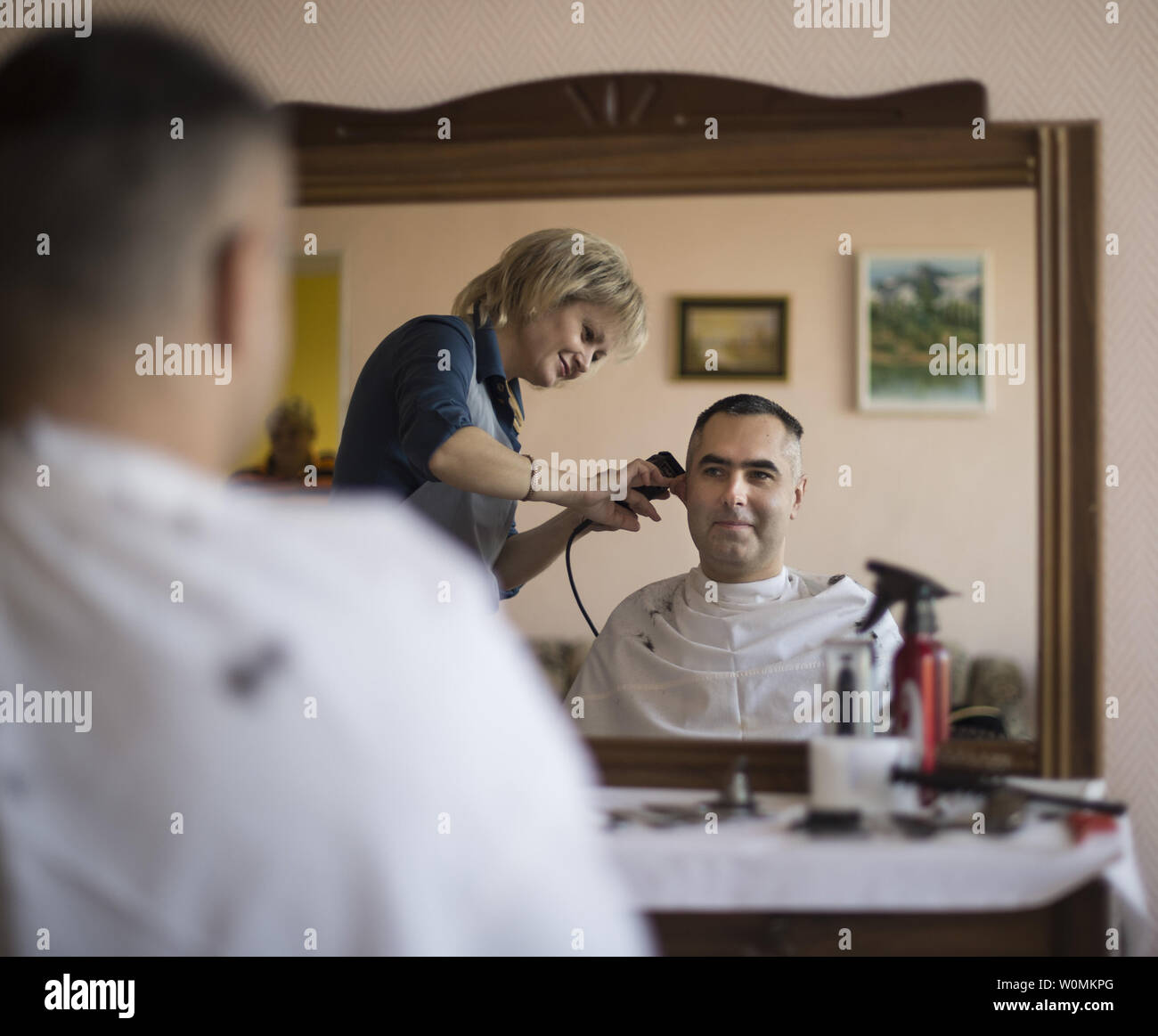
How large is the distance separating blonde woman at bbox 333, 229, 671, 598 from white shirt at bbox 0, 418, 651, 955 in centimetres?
89

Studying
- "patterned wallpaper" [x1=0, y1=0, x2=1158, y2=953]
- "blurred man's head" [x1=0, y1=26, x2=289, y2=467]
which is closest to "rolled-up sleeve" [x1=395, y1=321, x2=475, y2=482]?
"patterned wallpaper" [x1=0, y1=0, x2=1158, y2=953]

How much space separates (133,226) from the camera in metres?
0.60

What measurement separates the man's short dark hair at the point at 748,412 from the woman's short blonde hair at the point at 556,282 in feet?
0.56

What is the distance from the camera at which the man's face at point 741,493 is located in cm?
144

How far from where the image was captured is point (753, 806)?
1.25 meters

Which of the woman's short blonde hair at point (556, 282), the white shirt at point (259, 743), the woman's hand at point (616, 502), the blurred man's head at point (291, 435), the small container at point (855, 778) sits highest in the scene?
the woman's short blonde hair at point (556, 282)

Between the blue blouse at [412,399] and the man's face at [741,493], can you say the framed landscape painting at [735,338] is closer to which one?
the man's face at [741,493]

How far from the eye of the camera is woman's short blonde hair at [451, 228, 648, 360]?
1.48m

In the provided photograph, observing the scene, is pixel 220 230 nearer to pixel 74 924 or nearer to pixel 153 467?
pixel 153 467

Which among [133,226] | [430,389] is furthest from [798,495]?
[133,226]

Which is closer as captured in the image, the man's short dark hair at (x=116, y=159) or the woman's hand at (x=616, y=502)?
the man's short dark hair at (x=116, y=159)

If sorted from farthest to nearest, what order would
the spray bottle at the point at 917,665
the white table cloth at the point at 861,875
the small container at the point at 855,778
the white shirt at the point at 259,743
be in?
the spray bottle at the point at 917,665, the small container at the point at 855,778, the white table cloth at the point at 861,875, the white shirt at the point at 259,743

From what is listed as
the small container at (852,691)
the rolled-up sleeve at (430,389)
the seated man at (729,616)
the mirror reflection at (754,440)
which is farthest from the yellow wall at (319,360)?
the small container at (852,691)

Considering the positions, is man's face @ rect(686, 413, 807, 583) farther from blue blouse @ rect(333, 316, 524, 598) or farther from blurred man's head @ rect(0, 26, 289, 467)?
blurred man's head @ rect(0, 26, 289, 467)
